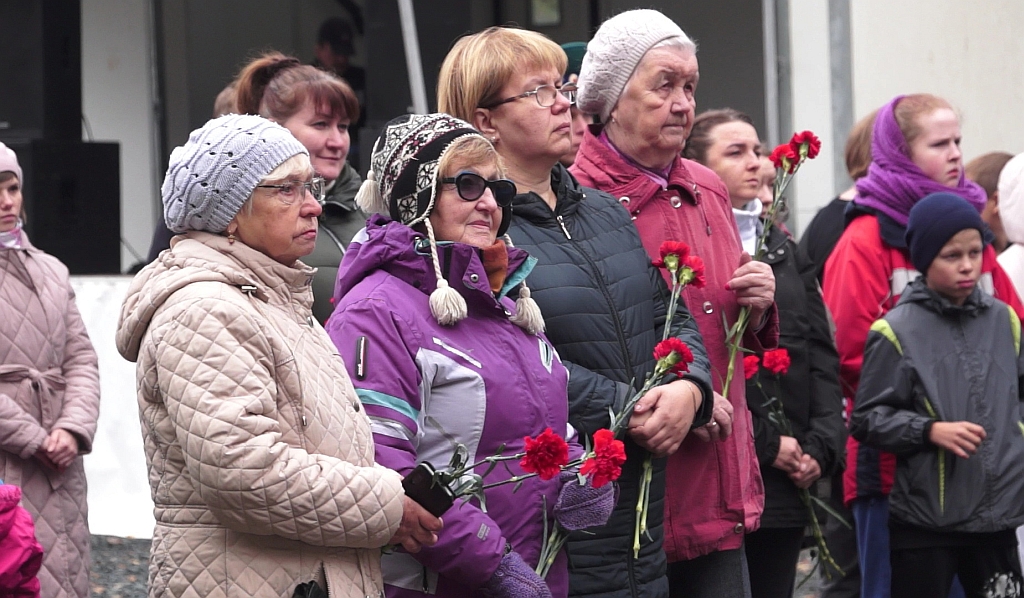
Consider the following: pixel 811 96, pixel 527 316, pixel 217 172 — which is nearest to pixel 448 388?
pixel 527 316

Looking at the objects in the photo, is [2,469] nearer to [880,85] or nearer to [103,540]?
[103,540]

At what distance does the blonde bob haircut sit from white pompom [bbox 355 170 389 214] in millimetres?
388

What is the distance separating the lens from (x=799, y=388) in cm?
496

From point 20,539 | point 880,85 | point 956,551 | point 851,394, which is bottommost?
point 956,551

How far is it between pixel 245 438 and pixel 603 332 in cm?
111

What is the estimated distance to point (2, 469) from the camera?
186 inches

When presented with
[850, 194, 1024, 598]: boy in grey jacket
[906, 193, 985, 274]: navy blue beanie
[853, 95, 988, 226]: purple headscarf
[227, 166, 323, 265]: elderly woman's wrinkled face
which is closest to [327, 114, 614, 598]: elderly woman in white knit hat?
[227, 166, 323, 265]: elderly woman's wrinkled face

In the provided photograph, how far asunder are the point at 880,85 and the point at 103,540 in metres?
5.14

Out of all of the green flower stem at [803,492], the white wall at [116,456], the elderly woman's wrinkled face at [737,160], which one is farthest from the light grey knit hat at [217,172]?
the white wall at [116,456]

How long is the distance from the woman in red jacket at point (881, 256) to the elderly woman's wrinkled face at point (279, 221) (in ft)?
8.91

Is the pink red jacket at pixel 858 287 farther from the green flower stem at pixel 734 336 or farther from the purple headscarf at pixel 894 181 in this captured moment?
the green flower stem at pixel 734 336

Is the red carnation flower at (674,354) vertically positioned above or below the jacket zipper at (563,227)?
below

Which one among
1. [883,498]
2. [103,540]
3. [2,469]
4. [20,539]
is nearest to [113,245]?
[103,540]

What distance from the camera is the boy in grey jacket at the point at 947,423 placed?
492 cm
